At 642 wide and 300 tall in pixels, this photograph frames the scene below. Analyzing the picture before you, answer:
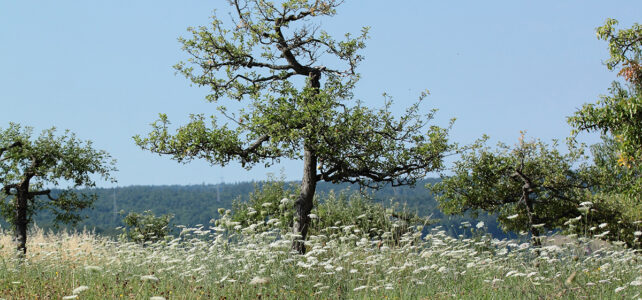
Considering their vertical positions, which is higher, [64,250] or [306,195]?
[306,195]

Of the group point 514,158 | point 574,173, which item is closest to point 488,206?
point 514,158

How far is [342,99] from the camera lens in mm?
12383

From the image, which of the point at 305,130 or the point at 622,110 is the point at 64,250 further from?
the point at 622,110

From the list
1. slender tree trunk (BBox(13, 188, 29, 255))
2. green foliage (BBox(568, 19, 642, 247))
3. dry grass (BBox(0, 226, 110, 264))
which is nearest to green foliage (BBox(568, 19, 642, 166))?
green foliage (BBox(568, 19, 642, 247))

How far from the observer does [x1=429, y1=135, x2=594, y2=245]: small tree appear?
17.2 m

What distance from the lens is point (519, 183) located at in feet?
57.9

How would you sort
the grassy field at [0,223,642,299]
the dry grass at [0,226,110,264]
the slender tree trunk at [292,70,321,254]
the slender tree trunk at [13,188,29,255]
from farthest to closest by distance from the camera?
the slender tree trunk at [13,188,29,255] → the slender tree trunk at [292,70,321,254] → the dry grass at [0,226,110,264] → the grassy field at [0,223,642,299]

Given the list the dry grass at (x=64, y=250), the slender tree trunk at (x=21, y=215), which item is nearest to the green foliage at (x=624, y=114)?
the dry grass at (x=64, y=250)

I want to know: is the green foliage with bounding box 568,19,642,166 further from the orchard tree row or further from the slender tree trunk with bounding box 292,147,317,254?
the slender tree trunk with bounding box 292,147,317,254

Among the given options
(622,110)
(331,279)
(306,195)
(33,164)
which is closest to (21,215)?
(33,164)

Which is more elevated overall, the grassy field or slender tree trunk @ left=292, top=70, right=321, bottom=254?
slender tree trunk @ left=292, top=70, right=321, bottom=254

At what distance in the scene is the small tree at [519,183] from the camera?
679 inches

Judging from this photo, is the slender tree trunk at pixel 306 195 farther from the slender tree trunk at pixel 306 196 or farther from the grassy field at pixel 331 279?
the grassy field at pixel 331 279

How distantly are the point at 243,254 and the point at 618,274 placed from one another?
5.64m
